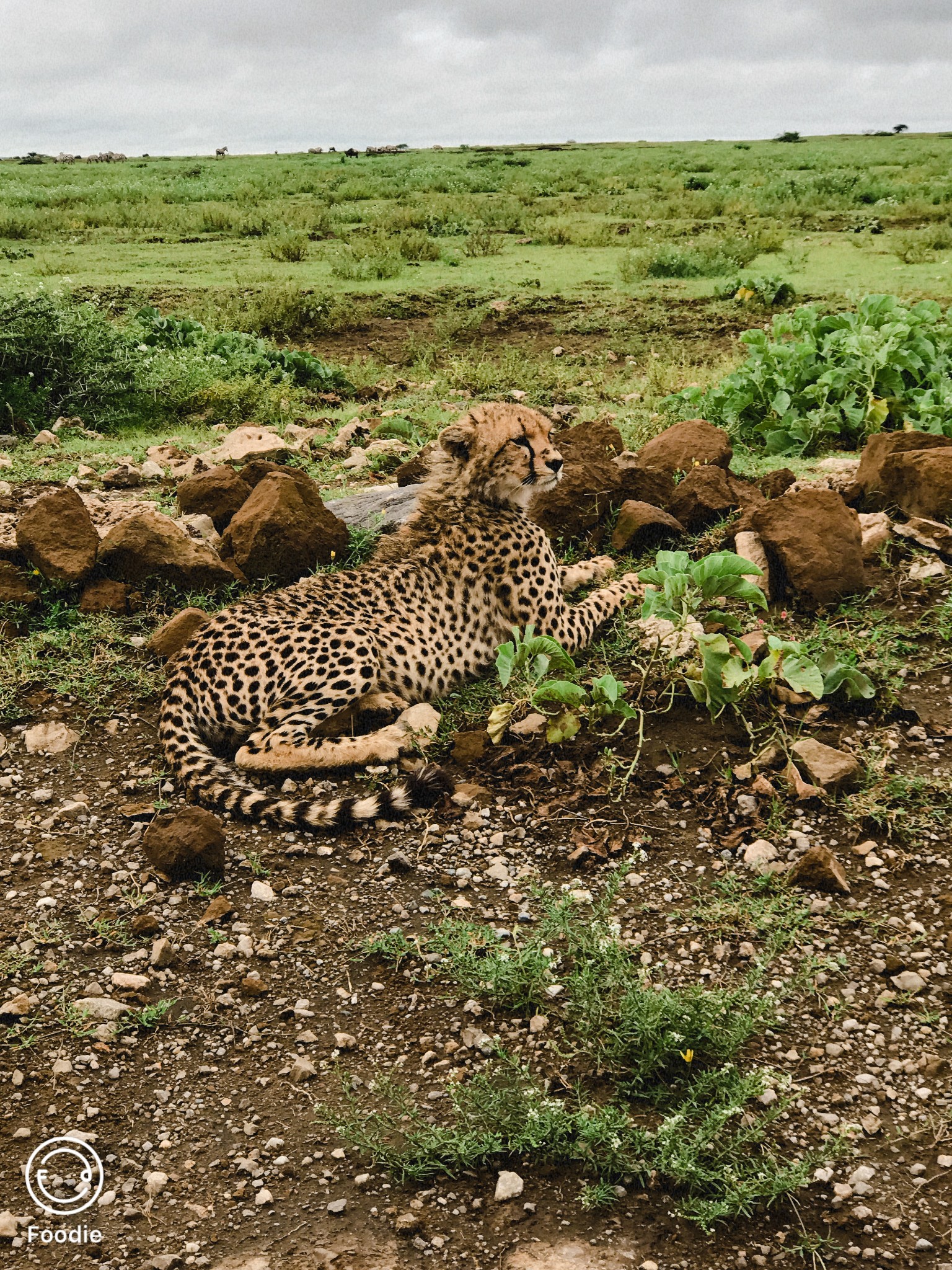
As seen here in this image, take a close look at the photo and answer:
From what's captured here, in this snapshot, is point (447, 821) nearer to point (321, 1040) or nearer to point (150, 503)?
point (321, 1040)

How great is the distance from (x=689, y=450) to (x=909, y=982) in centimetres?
367

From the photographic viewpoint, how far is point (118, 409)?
9180 millimetres

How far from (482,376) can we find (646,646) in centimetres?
556

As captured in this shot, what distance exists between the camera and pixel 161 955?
342 cm

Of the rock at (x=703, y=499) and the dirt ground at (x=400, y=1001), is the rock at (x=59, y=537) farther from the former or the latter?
the rock at (x=703, y=499)

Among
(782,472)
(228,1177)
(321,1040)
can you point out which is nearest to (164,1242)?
(228,1177)

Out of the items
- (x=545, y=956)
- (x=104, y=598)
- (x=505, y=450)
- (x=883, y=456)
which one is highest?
(x=505, y=450)

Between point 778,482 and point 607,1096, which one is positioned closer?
point 607,1096

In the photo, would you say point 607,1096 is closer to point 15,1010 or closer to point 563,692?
point 563,692

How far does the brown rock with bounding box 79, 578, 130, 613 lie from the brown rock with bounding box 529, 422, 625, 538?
2112mm

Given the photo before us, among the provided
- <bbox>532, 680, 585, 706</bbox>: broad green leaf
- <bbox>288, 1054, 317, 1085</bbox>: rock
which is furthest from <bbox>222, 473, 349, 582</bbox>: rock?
<bbox>288, 1054, 317, 1085</bbox>: rock

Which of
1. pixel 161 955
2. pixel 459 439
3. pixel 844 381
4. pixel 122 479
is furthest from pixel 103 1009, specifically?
pixel 844 381

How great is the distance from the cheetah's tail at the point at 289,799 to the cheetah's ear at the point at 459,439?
1.68 metres

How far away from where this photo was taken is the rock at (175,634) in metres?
4.93
